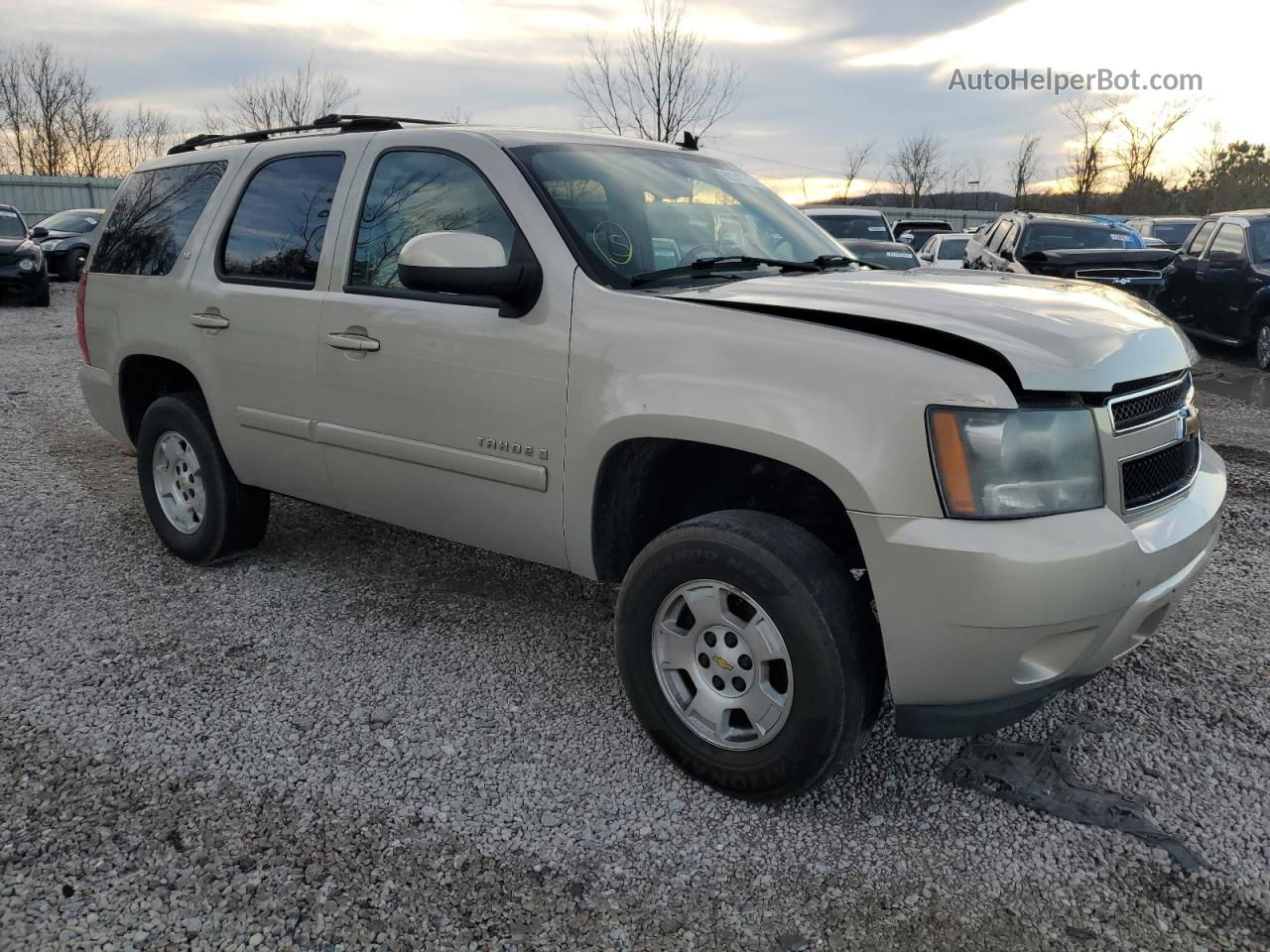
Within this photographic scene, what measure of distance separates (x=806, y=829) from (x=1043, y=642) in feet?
2.71

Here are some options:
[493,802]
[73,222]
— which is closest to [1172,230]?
[493,802]

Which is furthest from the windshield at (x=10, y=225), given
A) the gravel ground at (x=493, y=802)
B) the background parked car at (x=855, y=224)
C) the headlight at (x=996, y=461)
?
the headlight at (x=996, y=461)

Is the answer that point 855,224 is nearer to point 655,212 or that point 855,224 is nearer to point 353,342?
point 655,212

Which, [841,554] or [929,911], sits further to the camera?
[841,554]

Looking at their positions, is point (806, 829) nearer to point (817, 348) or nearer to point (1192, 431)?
point (817, 348)

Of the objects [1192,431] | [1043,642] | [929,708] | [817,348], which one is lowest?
[929,708]

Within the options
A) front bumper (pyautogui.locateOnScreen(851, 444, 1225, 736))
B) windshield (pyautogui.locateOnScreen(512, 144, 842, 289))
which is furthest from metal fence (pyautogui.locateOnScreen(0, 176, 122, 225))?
front bumper (pyautogui.locateOnScreen(851, 444, 1225, 736))

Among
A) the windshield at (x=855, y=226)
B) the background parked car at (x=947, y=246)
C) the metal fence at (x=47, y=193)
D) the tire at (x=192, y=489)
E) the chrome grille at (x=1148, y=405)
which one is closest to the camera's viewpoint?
the chrome grille at (x=1148, y=405)

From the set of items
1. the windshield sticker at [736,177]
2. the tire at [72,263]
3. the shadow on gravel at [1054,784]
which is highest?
the windshield sticker at [736,177]

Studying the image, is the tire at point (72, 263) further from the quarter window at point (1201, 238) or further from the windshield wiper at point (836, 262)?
the windshield wiper at point (836, 262)

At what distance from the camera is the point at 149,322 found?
15.1 feet

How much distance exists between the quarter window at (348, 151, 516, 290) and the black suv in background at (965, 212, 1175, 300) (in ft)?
19.6

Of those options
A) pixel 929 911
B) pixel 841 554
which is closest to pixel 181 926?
pixel 929 911

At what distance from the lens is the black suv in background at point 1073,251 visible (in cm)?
898
